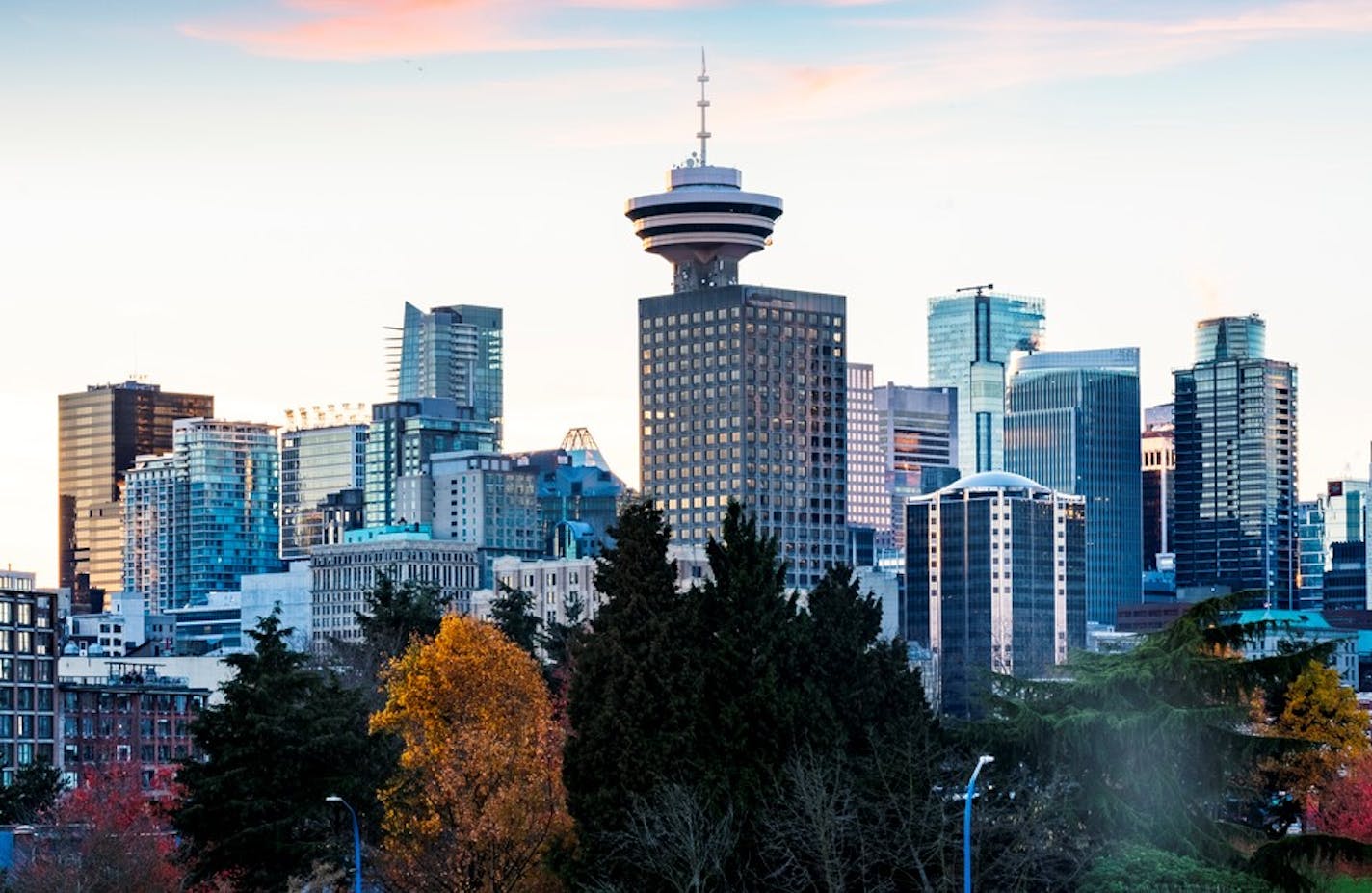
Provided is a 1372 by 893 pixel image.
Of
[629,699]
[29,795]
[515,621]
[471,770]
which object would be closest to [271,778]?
[471,770]

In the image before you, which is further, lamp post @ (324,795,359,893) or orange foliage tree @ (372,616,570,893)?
orange foliage tree @ (372,616,570,893)

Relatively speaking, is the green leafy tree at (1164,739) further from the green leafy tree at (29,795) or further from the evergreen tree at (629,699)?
the green leafy tree at (29,795)

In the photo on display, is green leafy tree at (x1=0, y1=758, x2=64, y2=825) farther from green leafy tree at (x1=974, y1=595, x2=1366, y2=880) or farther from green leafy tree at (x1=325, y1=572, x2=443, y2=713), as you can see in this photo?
green leafy tree at (x1=974, y1=595, x2=1366, y2=880)

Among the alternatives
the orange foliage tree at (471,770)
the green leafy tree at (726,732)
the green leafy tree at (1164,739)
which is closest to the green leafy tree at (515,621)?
the orange foliage tree at (471,770)

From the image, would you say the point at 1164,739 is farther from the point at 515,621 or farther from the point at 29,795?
the point at 29,795

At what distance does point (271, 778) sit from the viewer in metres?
118

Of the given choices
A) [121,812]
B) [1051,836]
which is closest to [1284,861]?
[1051,836]

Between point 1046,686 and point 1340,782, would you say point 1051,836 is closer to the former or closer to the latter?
point 1046,686

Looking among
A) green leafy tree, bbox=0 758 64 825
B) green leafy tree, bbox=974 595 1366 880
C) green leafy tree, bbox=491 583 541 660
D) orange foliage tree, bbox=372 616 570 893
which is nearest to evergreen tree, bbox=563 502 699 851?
orange foliage tree, bbox=372 616 570 893

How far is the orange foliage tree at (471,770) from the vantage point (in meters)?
107

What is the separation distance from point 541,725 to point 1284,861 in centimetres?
3917

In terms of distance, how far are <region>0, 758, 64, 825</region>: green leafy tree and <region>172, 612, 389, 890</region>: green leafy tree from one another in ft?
141

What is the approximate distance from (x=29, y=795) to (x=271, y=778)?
58098mm

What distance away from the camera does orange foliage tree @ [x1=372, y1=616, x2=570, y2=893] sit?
106875 mm
